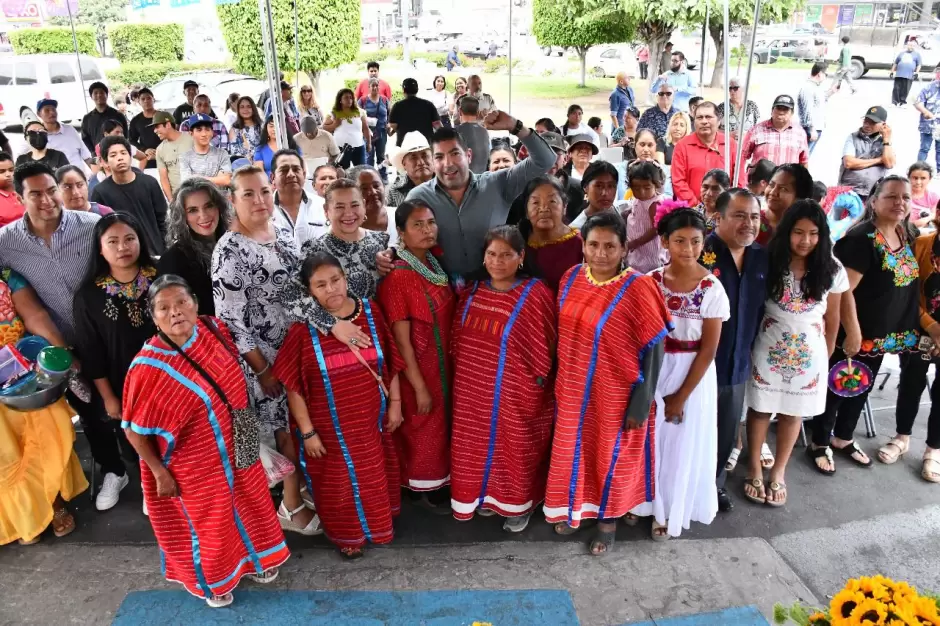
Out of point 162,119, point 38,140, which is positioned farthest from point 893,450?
point 38,140

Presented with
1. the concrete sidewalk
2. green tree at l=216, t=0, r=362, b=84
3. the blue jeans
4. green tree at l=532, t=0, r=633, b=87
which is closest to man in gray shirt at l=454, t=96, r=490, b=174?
the concrete sidewalk

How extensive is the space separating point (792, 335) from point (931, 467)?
1.33 metres

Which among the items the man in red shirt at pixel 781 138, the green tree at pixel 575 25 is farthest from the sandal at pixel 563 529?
the green tree at pixel 575 25

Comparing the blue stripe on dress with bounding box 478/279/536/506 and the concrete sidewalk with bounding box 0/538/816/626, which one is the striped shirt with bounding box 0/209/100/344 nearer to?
the concrete sidewalk with bounding box 0/538/816/626

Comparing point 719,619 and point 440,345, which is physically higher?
point 440,345

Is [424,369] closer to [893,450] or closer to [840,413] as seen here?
[840,413]

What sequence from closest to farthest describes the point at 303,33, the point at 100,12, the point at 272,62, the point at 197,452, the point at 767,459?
the point at 197,452 → the point at 767,459 → the point at 272,62 → the point at 303,33 → the point at 100,12

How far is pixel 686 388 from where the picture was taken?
300 cm

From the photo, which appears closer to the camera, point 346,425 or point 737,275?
point 346,425

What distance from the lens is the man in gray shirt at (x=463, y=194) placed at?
3.28 meters

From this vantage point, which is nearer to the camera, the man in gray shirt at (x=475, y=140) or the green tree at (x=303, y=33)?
the man in gray shirt at (x=475, y=140)

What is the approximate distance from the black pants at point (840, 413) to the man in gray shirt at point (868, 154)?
279 cm

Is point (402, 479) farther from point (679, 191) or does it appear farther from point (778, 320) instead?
point (679, 191)

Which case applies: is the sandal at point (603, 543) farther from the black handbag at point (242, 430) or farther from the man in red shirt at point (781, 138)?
the man in red shirt at point (781, 138)
